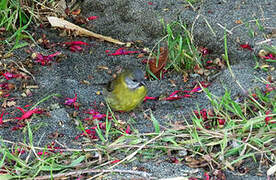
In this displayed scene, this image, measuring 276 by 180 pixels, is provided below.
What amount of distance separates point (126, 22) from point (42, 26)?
42.0 inches

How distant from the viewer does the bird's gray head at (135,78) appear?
177 inches

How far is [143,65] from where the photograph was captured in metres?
5.31

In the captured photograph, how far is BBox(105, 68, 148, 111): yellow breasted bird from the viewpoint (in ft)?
14.7

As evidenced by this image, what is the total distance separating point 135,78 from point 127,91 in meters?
0.16

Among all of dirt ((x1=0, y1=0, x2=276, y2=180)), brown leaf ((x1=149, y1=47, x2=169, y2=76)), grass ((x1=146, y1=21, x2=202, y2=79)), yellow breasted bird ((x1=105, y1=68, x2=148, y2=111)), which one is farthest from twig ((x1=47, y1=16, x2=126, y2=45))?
yellow breasted bird ((x1=105, y1=68, x2=148, y2=111))

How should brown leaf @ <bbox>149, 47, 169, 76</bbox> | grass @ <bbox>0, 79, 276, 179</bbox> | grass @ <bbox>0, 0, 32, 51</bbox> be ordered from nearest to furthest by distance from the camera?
1. grass @ <bbox>0, 79, 276, 179</bbox>
2. brown leaf @ <bbox>149, 47, 169, 76</bbox>
3. grass @ <bbox>0, 0, 32, 51</bbox>

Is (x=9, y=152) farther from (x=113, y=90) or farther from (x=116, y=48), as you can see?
(x=116, y=48)

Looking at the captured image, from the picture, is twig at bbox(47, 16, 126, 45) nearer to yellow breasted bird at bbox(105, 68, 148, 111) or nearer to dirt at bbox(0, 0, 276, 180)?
dirt at bbox(0, 0, 276, 180)

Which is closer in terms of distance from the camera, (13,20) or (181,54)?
(181,54)

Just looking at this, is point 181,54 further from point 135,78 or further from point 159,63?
point 135,78

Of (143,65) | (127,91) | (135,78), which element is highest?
Answer: (135,78)

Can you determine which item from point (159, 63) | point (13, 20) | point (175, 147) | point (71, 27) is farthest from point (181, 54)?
point (13, 20)

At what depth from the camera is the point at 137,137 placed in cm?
384

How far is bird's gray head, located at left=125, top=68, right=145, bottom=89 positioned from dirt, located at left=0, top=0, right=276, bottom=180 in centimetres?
27
